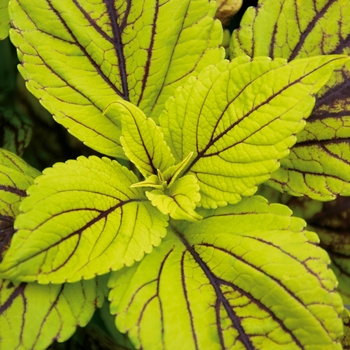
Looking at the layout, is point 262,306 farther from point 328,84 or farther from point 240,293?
point 328,84

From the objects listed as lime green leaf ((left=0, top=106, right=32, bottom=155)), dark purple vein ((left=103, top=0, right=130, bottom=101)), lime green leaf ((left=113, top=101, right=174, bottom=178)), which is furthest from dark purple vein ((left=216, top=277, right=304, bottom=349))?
lime green leaf ((left=0, top=106, right=32, bottom=155))

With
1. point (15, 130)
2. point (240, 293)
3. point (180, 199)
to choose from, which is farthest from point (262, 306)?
point (15, 130)

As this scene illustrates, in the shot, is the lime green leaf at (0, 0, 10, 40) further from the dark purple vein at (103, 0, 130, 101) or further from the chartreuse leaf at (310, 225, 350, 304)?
the chartreuse leaf at (310, 225, 350, 304)

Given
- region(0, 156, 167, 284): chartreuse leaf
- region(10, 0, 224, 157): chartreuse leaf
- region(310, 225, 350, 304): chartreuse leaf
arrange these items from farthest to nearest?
region(310, 225, 350, 304): chartreuse leaf → region(10, 0, 224, 157): chartreuse leaf → region(0, 156, 167, 284): chartreuse leaf

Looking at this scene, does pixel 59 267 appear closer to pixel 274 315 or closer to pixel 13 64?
pixel 274 315

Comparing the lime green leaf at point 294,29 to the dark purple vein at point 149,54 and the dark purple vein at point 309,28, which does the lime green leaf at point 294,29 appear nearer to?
the dark purple vein at point 309,28

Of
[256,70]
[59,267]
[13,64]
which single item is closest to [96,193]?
[59,267]
